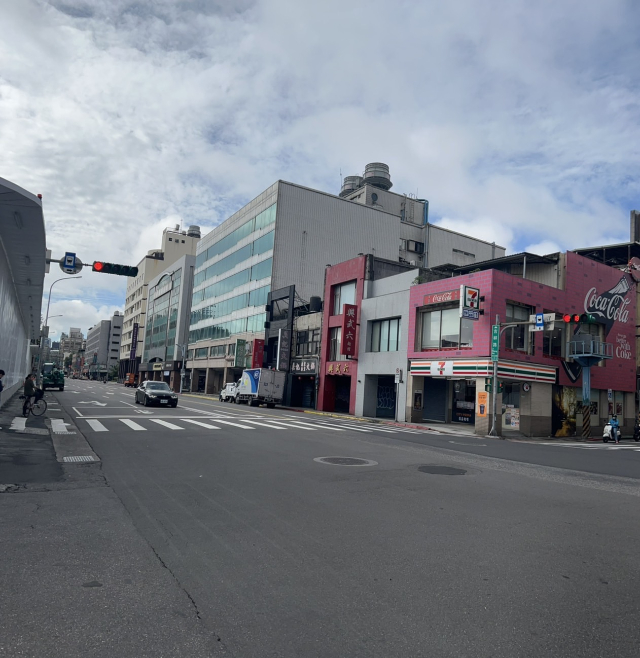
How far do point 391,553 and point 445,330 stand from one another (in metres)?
28.5

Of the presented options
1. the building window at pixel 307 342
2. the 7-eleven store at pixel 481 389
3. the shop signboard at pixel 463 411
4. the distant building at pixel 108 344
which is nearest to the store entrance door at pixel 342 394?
the building window at pixel 307 342

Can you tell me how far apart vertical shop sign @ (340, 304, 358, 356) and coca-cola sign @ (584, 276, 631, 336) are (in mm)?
16050

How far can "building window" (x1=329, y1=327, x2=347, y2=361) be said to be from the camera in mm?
43312

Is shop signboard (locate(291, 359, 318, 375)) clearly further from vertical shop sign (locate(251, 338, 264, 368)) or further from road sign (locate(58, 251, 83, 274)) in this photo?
road sign (locate(58, 251, 83, 274))

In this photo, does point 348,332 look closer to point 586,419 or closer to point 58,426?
point 586,419

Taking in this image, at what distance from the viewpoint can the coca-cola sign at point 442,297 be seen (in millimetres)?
32188

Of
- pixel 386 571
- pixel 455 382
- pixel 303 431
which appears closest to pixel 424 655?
pixel 386 571

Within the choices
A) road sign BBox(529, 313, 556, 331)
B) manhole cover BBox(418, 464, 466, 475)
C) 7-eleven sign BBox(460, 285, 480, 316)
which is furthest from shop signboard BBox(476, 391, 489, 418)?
manhole cover BBox(418, 464, 466, 475)

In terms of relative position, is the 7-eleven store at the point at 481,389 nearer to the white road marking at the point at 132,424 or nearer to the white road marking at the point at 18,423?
the white road marking at the point at 132,424

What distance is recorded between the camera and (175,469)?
35.8ft

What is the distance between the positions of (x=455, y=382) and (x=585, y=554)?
3110 centimetres

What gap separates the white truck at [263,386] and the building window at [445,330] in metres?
14.8

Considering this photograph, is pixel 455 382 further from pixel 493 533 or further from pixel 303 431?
pixel 493 533

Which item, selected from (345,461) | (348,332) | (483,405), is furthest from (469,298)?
(345,461)
